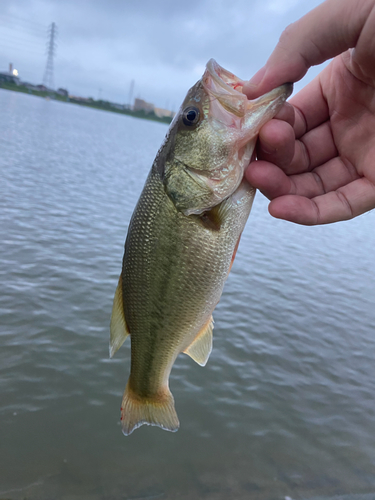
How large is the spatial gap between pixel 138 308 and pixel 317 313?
7484 mm

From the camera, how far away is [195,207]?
7.27 ft

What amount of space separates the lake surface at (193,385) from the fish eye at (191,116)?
3.95 m

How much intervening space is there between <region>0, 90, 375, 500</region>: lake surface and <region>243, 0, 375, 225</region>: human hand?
11.9 ft

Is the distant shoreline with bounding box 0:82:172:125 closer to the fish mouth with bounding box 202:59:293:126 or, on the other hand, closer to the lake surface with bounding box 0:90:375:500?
the lake surface with bounding box 0:90:375:500

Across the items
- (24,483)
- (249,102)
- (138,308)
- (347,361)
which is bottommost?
(24,483)

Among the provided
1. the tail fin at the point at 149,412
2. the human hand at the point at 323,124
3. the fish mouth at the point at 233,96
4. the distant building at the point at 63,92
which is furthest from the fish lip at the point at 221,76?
the distant building at the point at 63,92

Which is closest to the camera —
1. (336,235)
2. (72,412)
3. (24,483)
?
(24,483)

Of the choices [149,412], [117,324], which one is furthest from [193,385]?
[117,324]

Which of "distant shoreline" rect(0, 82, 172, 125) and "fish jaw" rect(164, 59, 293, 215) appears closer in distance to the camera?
"fish jaw" rect(164, 59, 293, 215)

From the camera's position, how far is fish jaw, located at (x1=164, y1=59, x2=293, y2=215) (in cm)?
220

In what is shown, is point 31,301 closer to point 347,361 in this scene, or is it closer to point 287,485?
point 287,485

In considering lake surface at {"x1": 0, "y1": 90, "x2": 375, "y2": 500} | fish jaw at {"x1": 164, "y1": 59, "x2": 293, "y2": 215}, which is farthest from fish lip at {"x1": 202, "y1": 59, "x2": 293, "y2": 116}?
lake surface at {"x1": 0, "y1": 90, "x2": 375, "y2": 500}

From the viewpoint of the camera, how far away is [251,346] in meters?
7.22

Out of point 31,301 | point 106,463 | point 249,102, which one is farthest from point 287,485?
point 31,301
